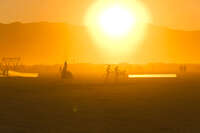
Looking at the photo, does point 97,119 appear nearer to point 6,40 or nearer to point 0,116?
point 0,116

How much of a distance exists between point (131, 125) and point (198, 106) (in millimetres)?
5589

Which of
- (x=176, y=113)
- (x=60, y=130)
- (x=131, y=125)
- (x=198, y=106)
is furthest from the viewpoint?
(x=198, y=106)

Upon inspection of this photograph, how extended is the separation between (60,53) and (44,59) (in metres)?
12.1

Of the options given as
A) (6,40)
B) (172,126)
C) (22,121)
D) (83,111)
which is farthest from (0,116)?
(6,40)

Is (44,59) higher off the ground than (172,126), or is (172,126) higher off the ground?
(44,59)

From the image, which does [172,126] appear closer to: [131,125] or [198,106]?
[131,125]

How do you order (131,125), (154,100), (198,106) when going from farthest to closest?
(154,100) → (198,106) → (131,125)

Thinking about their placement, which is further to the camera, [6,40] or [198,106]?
[6,40]

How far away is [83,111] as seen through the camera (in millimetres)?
17891

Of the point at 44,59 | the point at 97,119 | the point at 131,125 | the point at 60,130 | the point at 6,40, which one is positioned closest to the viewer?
the point at 60,130

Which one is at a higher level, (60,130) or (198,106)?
(198,106)

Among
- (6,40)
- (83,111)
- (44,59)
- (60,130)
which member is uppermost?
(6,40)

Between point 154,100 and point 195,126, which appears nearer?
point 195,126

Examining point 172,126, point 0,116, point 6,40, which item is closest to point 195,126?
point 172,126
